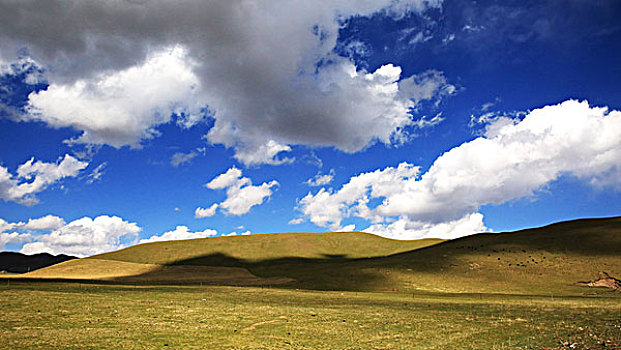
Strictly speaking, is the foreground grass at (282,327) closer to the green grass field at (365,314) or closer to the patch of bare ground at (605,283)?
the green grass field at (365,314)

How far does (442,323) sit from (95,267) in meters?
106

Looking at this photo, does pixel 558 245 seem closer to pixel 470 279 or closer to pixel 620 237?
pixel 620 237

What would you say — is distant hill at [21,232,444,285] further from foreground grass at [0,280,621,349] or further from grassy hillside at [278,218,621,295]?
foreground grass at [0,280,621,349]

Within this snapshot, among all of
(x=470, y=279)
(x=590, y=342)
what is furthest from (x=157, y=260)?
(x=590, y=342)

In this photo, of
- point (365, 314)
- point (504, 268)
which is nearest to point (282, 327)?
point (365, 314)

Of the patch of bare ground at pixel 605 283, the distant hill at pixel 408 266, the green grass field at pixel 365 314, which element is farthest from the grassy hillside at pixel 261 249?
the patch of bare ground at pixel 605 283

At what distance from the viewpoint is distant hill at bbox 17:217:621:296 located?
7275 cm

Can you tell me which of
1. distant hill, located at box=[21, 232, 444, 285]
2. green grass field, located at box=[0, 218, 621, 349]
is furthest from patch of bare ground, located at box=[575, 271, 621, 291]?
distant hill, located at box=[21, 232, 444, 285]

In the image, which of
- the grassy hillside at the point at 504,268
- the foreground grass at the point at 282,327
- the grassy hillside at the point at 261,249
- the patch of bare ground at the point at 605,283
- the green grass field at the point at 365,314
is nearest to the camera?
the foreground grass at the point at 282,327

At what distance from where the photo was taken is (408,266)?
86500 mm

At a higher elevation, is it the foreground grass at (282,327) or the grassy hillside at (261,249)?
the grassy hillside at (261,249)

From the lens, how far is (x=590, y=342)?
20078 mm

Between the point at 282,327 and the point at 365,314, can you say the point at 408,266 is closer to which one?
the point at 365,314

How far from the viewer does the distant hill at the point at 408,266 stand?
72.8 m
